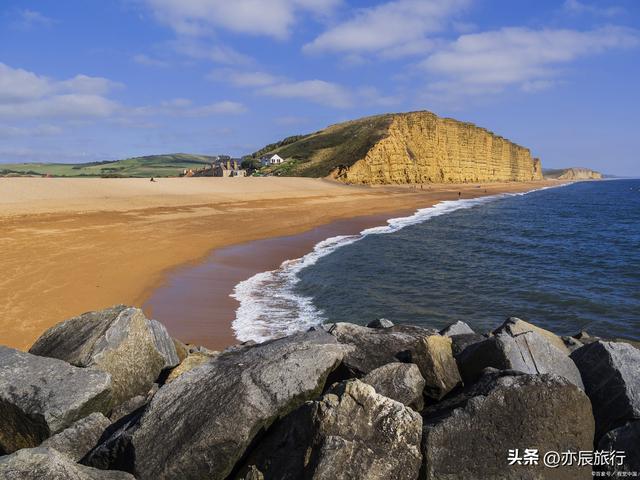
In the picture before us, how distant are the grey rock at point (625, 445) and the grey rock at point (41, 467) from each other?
4.73 meters

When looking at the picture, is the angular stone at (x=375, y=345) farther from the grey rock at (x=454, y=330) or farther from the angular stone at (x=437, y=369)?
the grey rock at (x=454, y=330)

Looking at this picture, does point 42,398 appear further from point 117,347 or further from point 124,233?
point 124,233

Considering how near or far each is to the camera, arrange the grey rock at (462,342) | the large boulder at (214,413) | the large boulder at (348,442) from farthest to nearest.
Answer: the grey rock at (462,342)
the large boulder at (214,413)
the large boulder at (348,442)

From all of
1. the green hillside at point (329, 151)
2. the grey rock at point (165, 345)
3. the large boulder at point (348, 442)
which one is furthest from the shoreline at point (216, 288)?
the green hillside at point (329, 151)

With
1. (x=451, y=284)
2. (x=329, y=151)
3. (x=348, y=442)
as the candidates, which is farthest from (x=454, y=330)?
(x=329, y=151)

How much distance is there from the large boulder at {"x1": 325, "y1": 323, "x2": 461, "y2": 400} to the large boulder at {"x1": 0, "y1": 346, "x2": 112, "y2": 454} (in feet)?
10.1

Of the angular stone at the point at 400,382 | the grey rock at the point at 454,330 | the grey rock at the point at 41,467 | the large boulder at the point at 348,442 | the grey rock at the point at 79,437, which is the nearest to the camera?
the grey rock at the point at 41,467

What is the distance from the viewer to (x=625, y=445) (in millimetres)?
4336

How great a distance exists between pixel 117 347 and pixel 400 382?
3.77 meters

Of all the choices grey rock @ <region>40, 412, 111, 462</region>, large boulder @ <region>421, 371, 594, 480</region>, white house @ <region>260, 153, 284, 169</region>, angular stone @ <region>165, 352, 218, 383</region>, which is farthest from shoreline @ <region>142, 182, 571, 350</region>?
white house @ <region>260, 153, 284, 169</region>

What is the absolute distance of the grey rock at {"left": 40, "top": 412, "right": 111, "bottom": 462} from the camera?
15.8ft

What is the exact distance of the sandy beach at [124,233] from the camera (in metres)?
13.3

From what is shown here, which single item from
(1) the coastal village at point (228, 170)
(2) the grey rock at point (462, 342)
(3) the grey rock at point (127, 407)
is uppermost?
(1) the coastal village at point (228, 170)

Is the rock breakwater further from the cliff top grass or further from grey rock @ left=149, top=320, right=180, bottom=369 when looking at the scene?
the cliff top grass
